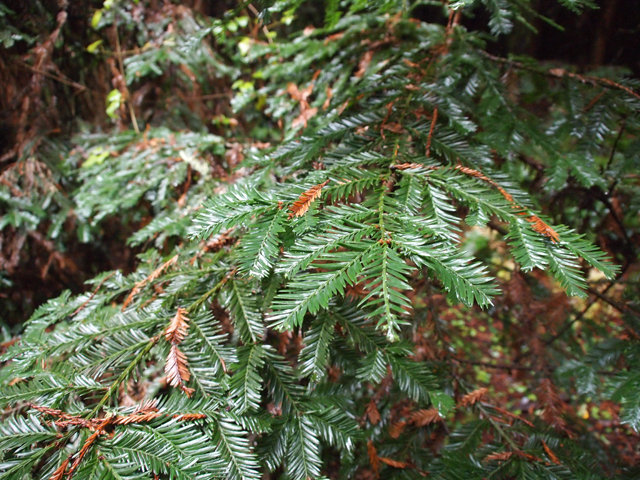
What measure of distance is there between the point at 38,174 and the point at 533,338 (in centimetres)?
313

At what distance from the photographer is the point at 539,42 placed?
3.06m

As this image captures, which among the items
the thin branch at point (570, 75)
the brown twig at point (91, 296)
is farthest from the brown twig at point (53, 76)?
the thin branch at point (570, 75)

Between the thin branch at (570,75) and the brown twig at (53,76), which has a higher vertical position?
the brown twig at (53,76)

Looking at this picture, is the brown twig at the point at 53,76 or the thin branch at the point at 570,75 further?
the brown twig at the point at 53,76

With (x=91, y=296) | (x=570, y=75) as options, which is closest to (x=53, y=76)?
(x=91, y=296)

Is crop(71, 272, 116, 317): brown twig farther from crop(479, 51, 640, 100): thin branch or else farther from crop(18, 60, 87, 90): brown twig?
crop(479, 51, 640, 100): thin branch

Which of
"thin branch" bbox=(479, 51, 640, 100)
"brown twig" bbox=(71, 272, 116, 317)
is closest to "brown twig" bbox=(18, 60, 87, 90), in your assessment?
"brown twig" bbox=(71, 272, 116, 317)

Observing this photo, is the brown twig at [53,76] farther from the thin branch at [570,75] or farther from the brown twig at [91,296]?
the thin branch at [570,75]

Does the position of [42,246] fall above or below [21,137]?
below

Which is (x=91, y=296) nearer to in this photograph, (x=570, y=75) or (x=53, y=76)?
(x=53, y=76)

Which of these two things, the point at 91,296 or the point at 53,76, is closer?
the point at 91,296

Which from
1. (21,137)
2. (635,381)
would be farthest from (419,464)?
(21,137)

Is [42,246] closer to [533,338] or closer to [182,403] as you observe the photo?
[182,403]

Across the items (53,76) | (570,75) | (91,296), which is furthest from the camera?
(53,76)
